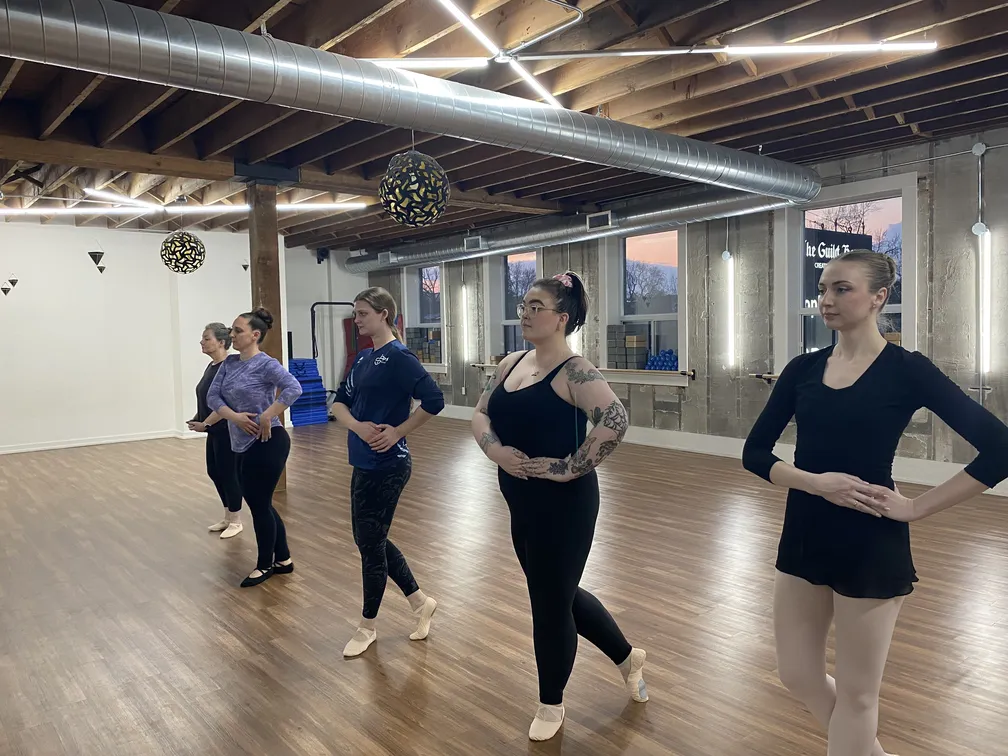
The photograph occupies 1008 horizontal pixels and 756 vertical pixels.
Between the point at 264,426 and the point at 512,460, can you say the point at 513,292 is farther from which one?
the point at 512,460

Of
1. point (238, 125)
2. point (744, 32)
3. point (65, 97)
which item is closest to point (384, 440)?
point (744, 32)

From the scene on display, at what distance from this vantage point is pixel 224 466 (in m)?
5.42

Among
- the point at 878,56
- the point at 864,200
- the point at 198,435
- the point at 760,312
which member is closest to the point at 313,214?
the point at 198,435

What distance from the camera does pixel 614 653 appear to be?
2867 mm

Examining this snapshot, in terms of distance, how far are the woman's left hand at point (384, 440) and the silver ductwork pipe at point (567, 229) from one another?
18.6ft

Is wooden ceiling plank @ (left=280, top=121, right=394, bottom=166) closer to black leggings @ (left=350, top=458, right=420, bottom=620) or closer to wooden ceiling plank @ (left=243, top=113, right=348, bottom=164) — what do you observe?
wooden ceiling plank @ (left=243, top=113, right=348, bottom=164)

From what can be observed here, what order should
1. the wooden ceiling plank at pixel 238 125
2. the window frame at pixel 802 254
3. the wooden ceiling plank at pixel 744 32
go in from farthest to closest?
the window frame at pixel 802 254 → the wooden ceiling plank at pixel 238 125 → the wooden ceiling plank at pixel 744 32

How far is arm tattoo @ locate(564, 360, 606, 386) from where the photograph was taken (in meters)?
2.39

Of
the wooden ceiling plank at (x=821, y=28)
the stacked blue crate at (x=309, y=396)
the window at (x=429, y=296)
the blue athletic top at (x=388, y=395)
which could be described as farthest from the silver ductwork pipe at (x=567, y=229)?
the blue athletic top at (x=388, y=395)

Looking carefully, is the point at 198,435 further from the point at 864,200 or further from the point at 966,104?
the point at 966,104

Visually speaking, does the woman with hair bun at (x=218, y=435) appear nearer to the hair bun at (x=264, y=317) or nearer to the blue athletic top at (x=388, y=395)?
the hair bun at (x=264, y=317)

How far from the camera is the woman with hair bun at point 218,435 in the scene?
5203 mm

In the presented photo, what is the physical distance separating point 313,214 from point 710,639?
8.31 meters

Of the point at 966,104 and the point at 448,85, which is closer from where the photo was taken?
the point at 448,85
